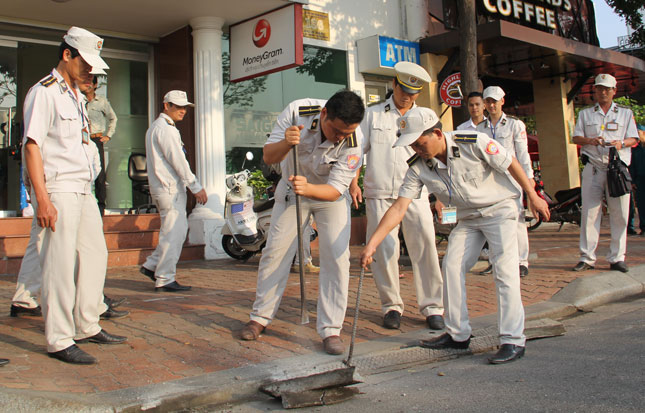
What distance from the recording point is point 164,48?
39.1 feet

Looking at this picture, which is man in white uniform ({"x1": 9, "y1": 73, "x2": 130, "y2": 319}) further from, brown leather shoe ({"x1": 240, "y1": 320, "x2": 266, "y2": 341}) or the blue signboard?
the blue signboard

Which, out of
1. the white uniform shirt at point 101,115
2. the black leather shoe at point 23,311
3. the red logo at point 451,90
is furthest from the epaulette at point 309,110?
the red logo at point 451,90

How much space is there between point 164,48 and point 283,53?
2693mm

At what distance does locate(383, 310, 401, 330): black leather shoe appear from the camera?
5117 mm

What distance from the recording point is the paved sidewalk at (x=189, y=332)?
3820mm

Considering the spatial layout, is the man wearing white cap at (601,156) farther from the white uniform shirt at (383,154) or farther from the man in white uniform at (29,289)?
the man in white uniform at (29,289)

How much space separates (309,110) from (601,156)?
439 cm

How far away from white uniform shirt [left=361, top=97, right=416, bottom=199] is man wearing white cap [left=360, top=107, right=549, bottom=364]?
75 cm

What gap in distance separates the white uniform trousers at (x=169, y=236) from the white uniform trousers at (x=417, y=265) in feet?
8.64

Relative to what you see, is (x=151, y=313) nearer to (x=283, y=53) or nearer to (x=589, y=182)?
(x=589, y=182)

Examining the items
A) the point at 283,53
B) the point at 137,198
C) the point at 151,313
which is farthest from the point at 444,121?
the point at 151,313

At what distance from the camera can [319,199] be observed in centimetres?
456

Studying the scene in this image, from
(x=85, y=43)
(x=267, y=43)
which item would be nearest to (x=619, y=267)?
(x=85, y=43)

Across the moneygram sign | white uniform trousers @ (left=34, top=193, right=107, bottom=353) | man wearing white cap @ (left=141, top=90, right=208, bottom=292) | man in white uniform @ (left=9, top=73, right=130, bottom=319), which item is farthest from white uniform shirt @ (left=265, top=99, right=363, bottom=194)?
the moneygram sign
